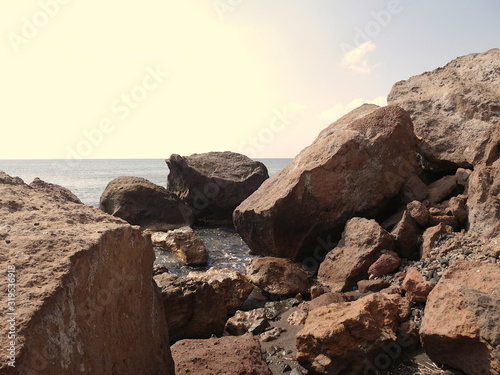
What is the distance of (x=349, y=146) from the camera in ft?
26.7

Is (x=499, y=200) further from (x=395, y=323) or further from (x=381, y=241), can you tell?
(x=395, y=323)

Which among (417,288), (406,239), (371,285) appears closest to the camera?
(417,288)

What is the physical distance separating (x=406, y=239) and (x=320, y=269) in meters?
1.70

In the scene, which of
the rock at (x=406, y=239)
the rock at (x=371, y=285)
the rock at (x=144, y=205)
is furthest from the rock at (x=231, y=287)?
the rock at (x=144, y=205)

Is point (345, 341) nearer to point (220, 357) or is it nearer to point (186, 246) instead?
point (220, 357)

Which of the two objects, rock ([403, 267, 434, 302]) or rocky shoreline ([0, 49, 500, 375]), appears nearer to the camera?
rocky shoreline ([0, 49, 500, 375])

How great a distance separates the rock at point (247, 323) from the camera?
18.0 ft

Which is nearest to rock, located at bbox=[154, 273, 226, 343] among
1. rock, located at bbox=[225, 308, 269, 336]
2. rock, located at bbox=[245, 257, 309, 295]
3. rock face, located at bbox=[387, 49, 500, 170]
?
rock, located at bbox=[225, 308, 269, 336]

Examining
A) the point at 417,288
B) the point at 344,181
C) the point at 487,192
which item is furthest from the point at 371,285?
the point at 344,181

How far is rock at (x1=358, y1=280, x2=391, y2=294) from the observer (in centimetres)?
587

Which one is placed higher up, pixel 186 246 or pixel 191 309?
pixel 186 246

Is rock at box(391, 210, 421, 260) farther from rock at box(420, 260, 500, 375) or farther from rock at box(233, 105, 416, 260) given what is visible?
rock at box(420, 260, 500, 375)

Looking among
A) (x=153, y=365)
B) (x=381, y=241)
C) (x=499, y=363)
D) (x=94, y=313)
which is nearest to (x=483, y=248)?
(x=381, y=241)

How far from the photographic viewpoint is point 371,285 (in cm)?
592
